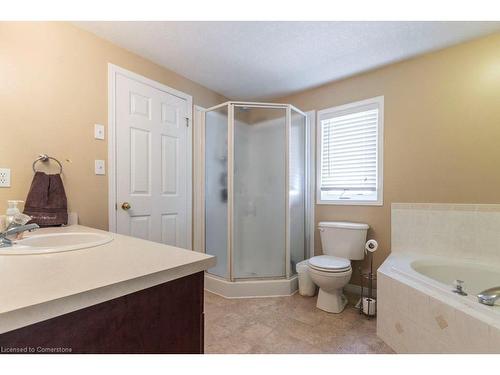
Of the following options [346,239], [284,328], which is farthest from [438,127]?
[284,328]

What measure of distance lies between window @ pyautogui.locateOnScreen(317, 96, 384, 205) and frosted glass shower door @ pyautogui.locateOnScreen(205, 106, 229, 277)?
1.07 m

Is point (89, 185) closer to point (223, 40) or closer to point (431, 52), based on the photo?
point (223, 40)

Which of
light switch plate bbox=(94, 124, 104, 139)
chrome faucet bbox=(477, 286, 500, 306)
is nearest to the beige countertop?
light switch plate bbox=(94, 124, 104, 139)

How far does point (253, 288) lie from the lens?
240 centimetres

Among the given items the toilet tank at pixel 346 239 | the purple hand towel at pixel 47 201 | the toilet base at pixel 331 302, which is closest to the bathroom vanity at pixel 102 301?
the purple hand towel at pixel 47 201

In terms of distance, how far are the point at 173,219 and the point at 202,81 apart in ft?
4.96

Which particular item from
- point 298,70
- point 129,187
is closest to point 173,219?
point 129,187

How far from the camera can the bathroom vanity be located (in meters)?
0.49

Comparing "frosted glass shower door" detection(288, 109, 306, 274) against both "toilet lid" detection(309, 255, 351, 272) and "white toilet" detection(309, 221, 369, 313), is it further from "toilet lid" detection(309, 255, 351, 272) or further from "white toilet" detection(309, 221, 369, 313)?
"toilet lid" detection(309, 255, 351, 272)

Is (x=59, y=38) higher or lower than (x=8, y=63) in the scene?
higher

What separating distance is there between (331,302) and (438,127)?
1723 millimetres
